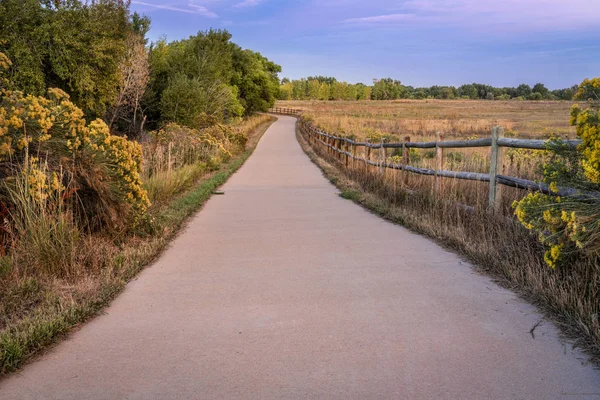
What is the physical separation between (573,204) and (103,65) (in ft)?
79.2

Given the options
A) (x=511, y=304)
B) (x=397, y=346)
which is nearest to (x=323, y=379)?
(x=397, y=346)

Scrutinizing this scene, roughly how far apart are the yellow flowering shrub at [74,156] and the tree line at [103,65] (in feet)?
30.4

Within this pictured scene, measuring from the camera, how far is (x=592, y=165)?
435 cm

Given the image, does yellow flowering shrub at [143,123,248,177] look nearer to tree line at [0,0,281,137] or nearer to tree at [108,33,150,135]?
tree line at [0,0,281,137]

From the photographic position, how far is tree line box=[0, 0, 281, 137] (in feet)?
72.3

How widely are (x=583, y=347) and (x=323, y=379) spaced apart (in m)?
1.94

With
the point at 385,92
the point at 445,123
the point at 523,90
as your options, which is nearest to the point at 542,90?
the point at 523,90

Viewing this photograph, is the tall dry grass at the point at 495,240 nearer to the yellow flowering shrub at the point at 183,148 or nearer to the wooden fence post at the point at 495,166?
the wooden fence post at the point at 495,166

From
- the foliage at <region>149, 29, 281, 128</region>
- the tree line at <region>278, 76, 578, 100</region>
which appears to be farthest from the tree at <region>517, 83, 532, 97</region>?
the foliage at <region>149, 29, 281, 128</region>

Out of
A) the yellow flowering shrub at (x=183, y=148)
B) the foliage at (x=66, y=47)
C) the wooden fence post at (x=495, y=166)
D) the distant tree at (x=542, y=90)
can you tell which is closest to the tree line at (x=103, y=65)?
the foliage at (x=66, y=47)

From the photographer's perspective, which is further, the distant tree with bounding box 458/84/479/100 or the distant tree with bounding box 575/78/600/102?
A: the distant tree with bounding box 458/84/479/100

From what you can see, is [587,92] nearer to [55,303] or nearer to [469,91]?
[55,303]

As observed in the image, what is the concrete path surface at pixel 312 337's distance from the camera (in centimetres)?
330

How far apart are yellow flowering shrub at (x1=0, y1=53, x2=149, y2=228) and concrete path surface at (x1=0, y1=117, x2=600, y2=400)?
1.00 metres
